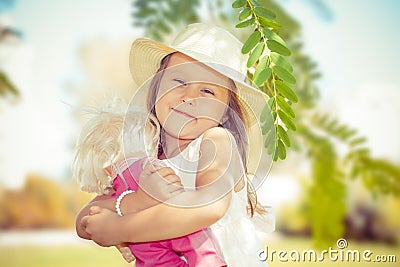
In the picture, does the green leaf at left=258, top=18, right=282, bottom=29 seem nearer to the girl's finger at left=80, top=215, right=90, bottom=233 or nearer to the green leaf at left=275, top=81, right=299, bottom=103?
the green leaf at left=275, top=81, right=299, bottom=103

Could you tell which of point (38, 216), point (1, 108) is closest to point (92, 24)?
point (1, 108)

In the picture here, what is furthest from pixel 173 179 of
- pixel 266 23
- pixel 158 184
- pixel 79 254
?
pixel 79 254

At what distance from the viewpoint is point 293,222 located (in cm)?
206

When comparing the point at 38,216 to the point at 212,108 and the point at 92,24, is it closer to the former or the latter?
the point at 92,24

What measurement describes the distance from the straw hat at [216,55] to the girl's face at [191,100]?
18mm

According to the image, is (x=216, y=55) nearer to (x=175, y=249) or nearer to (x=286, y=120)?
(x=286, y=120)

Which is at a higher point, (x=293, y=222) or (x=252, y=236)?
(x=293, y=222)

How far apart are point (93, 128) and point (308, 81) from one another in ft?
1.42

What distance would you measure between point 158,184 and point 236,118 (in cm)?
17

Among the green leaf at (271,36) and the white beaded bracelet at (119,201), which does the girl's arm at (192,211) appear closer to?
the white beaded bracelet at (119,201)

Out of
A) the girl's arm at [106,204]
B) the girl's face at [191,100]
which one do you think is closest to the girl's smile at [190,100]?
the girl's face at [191,100]

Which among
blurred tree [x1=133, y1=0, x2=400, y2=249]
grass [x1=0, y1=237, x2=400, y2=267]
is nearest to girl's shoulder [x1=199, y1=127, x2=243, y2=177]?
blurred tree [x1=133, y1=0, x2=400, y2=249]

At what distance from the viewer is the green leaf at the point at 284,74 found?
2.36 ft

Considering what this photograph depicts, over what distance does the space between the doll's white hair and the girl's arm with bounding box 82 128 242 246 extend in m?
0.07
